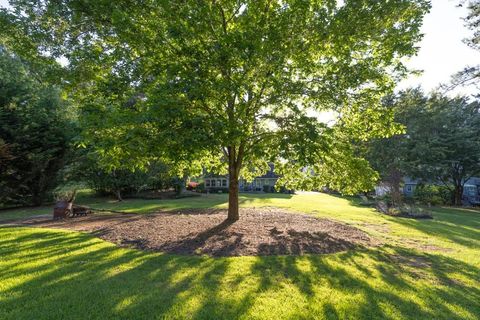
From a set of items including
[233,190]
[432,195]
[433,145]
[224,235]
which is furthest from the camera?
[432,195]

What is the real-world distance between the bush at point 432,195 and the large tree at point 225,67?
2822cm

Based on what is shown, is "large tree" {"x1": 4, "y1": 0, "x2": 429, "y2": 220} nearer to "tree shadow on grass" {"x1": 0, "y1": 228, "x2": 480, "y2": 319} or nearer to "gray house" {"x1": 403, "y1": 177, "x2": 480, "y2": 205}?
"tree shadow on grass" {"x1": 0, "y1": 228, "x2": 480, "y2": 319}

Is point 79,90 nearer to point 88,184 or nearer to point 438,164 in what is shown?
point 88,184

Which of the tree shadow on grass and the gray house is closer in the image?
the tree shadow on grass

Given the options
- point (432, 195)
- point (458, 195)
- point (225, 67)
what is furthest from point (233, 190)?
point (458, 195)

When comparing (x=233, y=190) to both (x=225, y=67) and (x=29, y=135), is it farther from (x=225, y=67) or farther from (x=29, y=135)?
(x=29, y=135)

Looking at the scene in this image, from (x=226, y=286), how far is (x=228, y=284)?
0.09 meters

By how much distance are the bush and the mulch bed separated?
2617 cm

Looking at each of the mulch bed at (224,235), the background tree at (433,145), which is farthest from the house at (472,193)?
the mulch bed at (224,235)

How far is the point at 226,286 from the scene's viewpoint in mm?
5270

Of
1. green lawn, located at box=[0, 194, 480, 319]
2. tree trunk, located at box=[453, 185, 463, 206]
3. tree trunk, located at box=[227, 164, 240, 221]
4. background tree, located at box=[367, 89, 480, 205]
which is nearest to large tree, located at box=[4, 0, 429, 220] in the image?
tree trunk, located at box=[227, 164, 240, 221]

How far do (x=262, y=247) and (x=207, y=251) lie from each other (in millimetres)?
1621

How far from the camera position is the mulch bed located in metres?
7.84

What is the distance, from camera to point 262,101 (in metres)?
9.24
